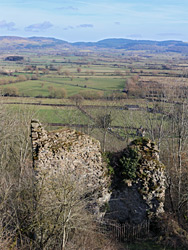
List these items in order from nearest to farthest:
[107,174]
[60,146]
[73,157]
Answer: [60,146] < [73,157] < [107,174]

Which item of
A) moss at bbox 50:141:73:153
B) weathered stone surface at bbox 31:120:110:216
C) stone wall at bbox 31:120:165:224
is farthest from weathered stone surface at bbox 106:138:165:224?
moss at bbox 50:141:73:153

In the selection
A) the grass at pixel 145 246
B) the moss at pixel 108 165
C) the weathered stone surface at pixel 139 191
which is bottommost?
the grass at pixel 145 246

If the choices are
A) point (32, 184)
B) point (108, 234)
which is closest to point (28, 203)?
point (32, 184)

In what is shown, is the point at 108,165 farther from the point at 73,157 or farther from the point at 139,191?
the point at 73,157

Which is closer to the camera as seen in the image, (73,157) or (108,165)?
(73,157)

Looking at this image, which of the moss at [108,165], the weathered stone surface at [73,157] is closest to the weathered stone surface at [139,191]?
the moss at [108,165]

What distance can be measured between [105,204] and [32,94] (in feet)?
145

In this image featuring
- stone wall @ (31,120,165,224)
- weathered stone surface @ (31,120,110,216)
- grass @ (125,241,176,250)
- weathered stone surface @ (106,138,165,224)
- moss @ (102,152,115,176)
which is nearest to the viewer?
weathered stone surface @ (31,120,110,216)

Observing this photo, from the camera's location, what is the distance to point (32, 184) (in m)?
11.7

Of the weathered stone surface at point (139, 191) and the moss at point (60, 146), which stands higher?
the moss at point (60, 146)

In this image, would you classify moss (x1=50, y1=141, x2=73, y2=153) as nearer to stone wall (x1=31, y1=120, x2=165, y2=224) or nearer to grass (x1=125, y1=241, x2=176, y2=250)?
stone wall (x1=31, y1=120, x2=165, y2=224)

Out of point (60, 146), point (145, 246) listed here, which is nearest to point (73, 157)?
point (60, 146)

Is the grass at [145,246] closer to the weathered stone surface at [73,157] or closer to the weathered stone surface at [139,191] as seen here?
the weathered stone surface at [139,191]

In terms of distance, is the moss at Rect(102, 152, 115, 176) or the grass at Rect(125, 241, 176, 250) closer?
the grass at Rect(125, 241, 176, 250)
